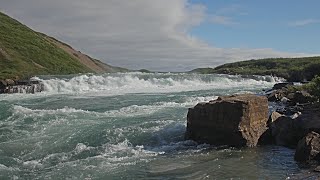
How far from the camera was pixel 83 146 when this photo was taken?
68.7 feet

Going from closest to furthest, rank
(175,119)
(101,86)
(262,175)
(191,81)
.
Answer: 1. (262,175)
2. (175,119)
3. (101,86)
4. (191,81)

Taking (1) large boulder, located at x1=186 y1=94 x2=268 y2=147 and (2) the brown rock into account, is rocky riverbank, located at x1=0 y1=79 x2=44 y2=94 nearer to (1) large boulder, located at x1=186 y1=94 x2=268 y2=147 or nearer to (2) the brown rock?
(2) the brown rock

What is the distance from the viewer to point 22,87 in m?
58.0

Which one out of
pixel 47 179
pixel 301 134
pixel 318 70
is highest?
pixel 318 70

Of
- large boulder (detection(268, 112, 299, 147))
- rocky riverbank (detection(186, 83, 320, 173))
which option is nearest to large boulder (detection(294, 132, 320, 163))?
rocky riverbank (detection(186, 83, 320, 173))

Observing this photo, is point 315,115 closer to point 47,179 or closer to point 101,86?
point 47,179

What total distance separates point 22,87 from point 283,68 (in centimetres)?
10015

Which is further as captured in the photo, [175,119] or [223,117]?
[175,119]

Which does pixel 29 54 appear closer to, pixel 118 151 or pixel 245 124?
pixel 118 151

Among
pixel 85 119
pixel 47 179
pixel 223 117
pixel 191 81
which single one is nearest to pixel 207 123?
pixel 223 117

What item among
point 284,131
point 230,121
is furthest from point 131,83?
point 230,121

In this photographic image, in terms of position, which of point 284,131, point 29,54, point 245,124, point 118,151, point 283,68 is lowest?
point 118,151

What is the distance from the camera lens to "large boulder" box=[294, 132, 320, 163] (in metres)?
17.1

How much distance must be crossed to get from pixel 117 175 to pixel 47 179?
2.64 meters
